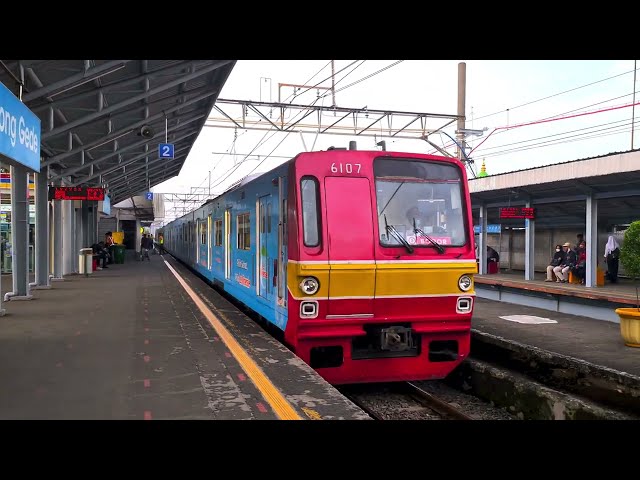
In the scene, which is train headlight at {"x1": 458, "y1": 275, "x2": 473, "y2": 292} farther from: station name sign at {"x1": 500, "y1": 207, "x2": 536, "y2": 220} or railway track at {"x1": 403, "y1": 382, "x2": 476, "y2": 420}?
station name sign at {"x1": 500, "y1": 207, "x2": 536, "y2": 220}

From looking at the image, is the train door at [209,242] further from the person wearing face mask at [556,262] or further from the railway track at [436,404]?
the person wearing face mask at [556,262]

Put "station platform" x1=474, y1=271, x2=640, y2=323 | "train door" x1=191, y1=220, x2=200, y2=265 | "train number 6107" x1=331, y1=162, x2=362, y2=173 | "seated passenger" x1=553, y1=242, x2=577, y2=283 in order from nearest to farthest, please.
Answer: "train number 6107" x1=331, y1=162, x2=362, y2=173
"station platform" x1=474, y1=271, x2=640, y2=323
"seated passenger" x1=553, y1=242, x2=577, y2=283
"train door" x1=191, y1=220, x2=200, y2=265

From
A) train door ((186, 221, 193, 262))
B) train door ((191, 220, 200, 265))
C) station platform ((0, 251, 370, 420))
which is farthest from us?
train door ((186, 221, 193, 262))

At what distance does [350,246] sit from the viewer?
6.27 m

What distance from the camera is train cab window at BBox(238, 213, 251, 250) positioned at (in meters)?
9.03

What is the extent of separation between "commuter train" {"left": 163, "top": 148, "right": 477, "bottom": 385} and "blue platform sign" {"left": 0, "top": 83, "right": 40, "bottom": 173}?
127 inches

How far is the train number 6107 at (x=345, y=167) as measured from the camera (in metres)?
6.38

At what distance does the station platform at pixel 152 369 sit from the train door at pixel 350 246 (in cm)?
88

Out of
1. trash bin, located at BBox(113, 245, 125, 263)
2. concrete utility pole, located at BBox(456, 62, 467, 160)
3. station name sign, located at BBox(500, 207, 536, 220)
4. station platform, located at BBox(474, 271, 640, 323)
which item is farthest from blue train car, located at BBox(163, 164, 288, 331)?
trash bin, located at BBox(113, 245, 125, 263)

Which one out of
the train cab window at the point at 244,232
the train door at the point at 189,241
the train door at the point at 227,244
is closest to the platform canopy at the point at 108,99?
the train door at the point at 227,244

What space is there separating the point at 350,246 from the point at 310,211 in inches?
23.0

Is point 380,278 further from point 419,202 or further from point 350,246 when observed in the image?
point 419,202
